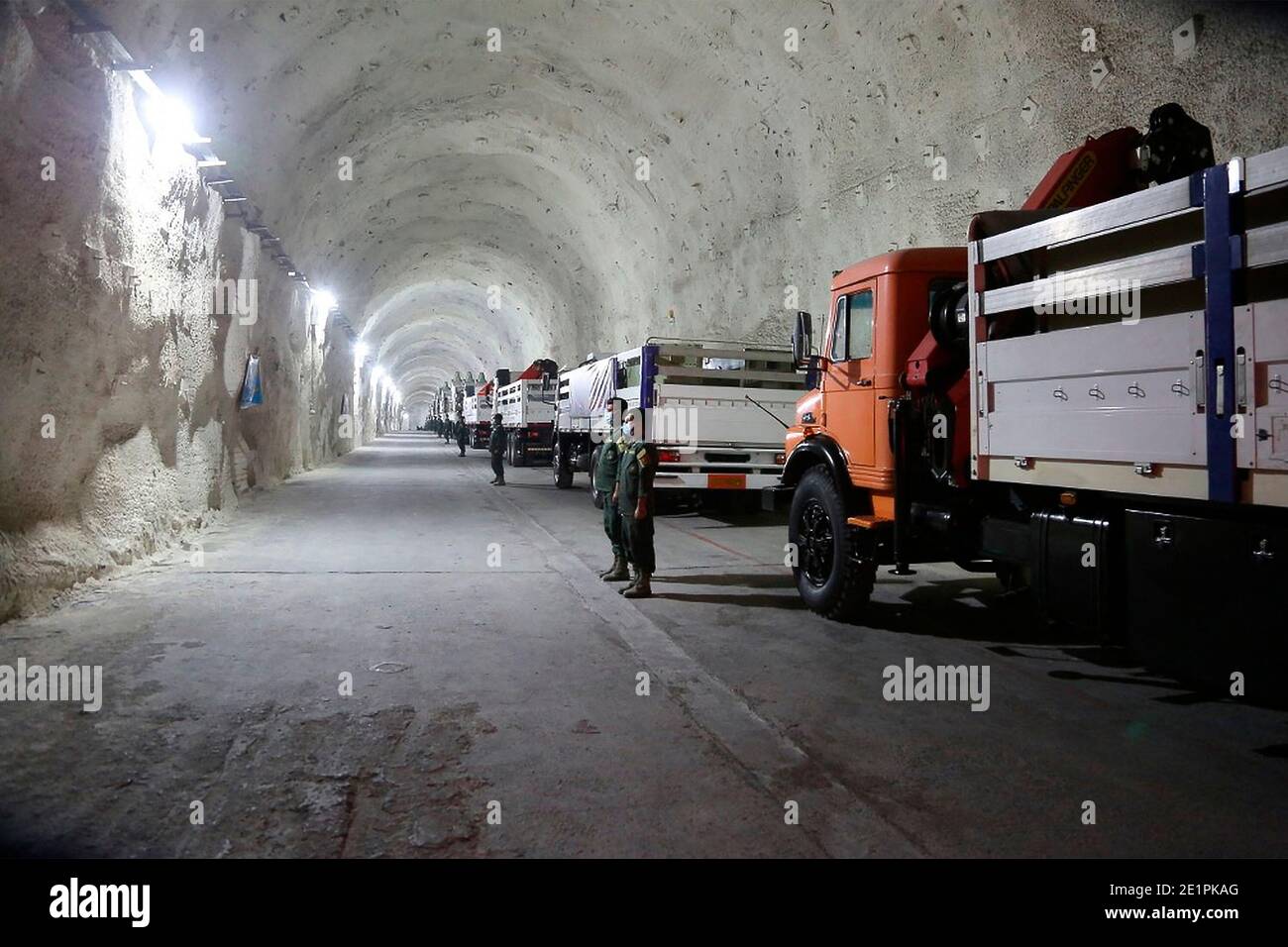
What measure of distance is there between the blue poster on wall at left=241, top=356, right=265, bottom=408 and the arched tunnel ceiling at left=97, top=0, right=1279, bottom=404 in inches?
104

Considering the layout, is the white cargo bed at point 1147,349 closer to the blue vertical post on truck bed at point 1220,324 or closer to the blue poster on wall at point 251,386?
the blue vertical post on truck bed at point 1220,324

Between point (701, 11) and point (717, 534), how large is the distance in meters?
7.12

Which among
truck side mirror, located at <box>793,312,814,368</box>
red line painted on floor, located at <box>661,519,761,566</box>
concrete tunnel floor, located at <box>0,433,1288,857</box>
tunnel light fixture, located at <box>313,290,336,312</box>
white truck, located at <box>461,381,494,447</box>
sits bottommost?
concrete tunnel floor, located at <box>0,433,1288,857</box>

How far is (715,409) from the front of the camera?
40.9 ft

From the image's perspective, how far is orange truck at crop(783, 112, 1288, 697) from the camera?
3.45 metres

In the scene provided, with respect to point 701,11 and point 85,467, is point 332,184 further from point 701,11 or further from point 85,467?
point 85,467

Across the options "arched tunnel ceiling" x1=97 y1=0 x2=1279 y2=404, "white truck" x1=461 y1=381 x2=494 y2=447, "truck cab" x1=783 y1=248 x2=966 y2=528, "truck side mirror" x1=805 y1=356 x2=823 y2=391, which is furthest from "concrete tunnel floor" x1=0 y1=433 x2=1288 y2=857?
"white truck" x1=461 y1=381 x2=494 y2=447

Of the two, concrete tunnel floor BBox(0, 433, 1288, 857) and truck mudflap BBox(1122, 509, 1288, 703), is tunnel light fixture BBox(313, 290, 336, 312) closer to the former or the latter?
concrete tunnel floor BBox(0, 433, 1288, 857)

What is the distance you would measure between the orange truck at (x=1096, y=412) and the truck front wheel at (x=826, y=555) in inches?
0.9

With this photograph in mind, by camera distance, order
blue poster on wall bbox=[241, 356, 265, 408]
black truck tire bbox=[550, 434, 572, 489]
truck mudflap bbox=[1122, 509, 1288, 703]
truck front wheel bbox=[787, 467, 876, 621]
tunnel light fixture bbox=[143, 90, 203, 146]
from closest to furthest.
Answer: truck mudflap bbox=[1122, 509, 1288, 703], truck front wheel bbox=[787, 467, 876, 621], tunnel light fixture bbox=[143, 90, 203, 146], blue poster on wall bbox=[241, 356, 265, 408], black truck tire bbox=[550, 434, 572, 489]

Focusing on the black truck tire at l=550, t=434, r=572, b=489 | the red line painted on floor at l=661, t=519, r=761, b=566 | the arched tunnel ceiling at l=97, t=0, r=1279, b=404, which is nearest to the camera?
the arched tunnel ceiling at l=97, t=0, r=1279, b=404

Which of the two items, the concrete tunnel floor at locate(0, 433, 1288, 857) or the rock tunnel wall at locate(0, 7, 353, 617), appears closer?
the concrete tunnel floor at locate(0, 433, 1288, 857)

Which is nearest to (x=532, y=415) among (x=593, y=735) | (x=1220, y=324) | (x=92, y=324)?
(x=92, y=324)

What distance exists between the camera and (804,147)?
503 inches
